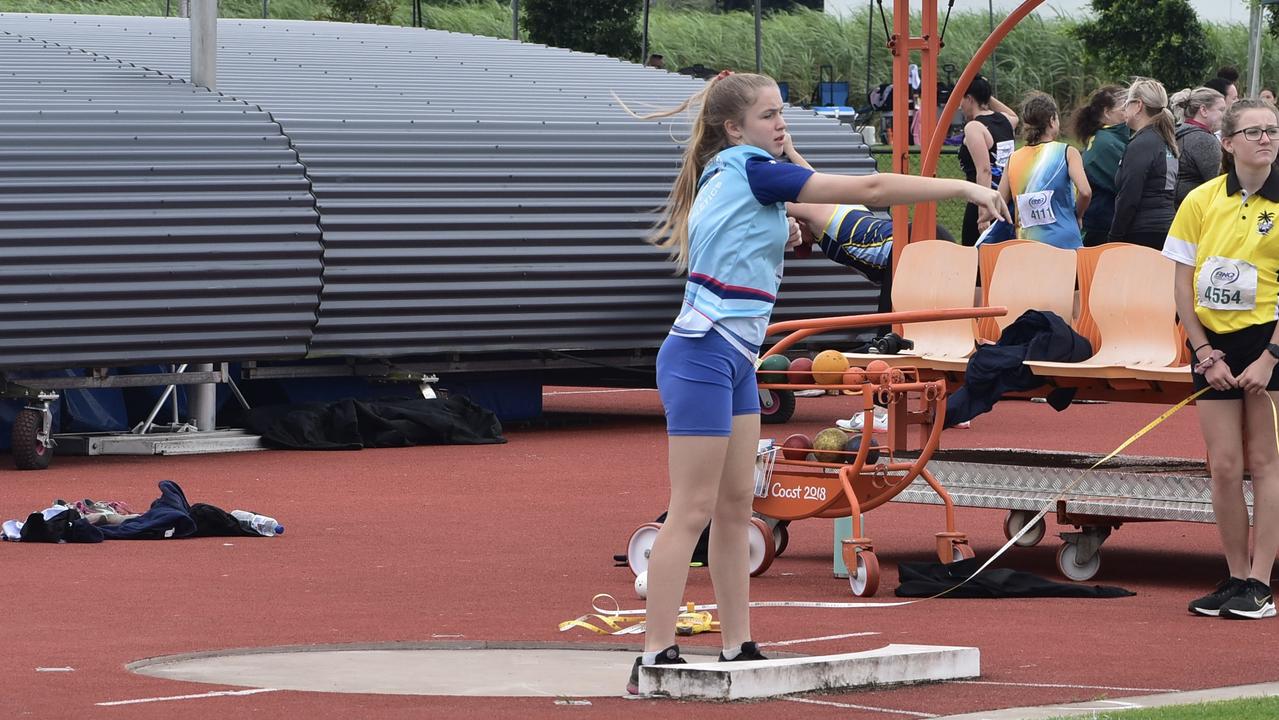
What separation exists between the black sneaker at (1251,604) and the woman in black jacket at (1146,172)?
213 inches

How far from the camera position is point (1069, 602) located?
9586mm

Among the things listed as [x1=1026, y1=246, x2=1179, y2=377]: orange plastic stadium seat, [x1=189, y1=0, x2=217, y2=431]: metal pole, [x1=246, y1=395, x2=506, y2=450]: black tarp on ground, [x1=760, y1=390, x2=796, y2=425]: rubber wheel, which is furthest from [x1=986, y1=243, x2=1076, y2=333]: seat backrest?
[x1=189, y1=0, x2=217, y2=431]: metal pole

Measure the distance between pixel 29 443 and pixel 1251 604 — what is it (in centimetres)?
897

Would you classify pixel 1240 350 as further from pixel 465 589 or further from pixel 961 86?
pixel 961 86

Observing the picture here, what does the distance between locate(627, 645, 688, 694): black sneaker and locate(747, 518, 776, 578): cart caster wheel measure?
9.96 ft

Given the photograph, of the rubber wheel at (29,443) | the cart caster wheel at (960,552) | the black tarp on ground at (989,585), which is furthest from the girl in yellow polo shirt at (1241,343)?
the rubber wheel at (29,443)

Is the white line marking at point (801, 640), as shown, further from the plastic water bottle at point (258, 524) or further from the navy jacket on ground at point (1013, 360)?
the plastic water bottle at point (258, 524)

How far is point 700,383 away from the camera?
7129 millimetres

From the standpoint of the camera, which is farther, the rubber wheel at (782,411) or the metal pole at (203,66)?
the rubber wheel at (782,411)

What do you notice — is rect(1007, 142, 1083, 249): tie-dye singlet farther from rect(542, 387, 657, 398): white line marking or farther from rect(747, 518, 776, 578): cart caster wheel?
rect(542, 387, 657, 398): white line marking

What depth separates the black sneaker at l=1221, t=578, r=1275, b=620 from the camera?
9000 mm

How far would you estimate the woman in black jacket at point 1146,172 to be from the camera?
14.0 m

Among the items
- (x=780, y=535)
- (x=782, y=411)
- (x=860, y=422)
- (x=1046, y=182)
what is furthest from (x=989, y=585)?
(x=782, y=411)

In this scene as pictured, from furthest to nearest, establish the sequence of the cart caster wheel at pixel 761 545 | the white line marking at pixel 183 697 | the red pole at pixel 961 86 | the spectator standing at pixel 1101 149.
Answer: the spectator standing at pixel 1101 149, the red pole at pixel 961 86, the cart caster wheel at pixel 761 545, the white line marking at pixel 183 697
